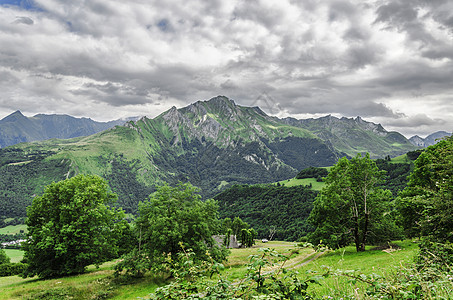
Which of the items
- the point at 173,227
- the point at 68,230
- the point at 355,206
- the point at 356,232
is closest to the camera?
the point at 173,227

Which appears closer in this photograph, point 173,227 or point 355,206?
point 173,227

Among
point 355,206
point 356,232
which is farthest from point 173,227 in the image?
point 356,232

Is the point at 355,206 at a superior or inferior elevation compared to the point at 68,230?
superior

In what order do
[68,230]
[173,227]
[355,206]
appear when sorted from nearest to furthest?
[173,227]
[68,230]
[355,206]

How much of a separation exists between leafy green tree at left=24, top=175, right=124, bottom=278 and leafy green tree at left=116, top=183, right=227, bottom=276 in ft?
24.4

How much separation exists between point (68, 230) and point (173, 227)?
1417 centimetres

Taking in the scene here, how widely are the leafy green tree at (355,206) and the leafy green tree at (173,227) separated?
16058mm

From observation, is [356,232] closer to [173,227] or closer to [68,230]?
[173,227]

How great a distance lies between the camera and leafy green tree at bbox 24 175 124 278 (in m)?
31.9

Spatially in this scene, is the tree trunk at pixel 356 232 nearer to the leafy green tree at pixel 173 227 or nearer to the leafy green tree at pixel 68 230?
the leafy green tree at pixel 173 227

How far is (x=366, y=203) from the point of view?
33188 mm

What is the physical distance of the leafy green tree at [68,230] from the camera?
1256 inches

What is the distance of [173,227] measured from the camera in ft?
93.0

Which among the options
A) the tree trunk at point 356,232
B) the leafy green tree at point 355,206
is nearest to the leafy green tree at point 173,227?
the leafy green tree at point 355,206
